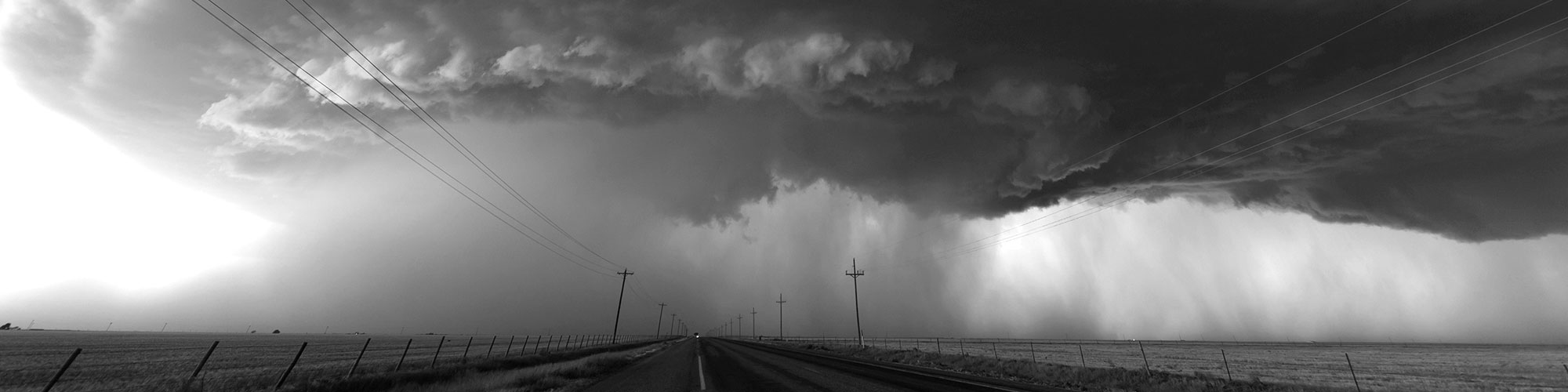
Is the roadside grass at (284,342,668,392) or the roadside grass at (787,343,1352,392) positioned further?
the roadside grass at (787,343,1352,392)

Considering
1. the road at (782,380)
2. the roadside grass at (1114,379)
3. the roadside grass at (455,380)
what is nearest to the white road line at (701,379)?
the road at (782,380)

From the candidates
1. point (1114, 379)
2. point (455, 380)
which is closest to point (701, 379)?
point (455, 380)

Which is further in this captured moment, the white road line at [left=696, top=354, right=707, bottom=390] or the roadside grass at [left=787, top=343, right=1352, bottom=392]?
the roadside grass at [left=787, top=343, right=1352, bottom=392]

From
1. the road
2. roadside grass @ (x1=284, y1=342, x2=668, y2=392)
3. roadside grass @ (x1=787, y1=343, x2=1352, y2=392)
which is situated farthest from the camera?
roadside grass @ (x1=787, y1=343, x2=1352, y2=392)

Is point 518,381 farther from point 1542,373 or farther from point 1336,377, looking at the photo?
point 1542,373

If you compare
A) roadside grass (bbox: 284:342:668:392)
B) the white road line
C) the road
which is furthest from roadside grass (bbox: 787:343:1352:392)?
roadside grass (bbox: 284:342:668:392)

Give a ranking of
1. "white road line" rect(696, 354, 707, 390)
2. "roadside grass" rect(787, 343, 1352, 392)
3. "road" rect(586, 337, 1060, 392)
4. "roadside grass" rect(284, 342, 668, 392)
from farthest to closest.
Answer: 1. "roadside grass" rect(787, 343, 1352, 392)
2. "road" rect(586, 337, 1060, 392)
3. "white road line" rect(696, 354, 707, 390)
4. "roadside grass" rect(284, 342, 668, 392)

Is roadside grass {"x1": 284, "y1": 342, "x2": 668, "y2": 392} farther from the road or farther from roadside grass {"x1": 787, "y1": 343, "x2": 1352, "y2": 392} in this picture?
roadside grass {"x1": 787, "y1": 343, "x2": 1352, "y2": 392}

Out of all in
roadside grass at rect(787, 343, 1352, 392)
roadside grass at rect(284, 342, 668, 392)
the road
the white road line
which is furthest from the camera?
roadside grass at rect(787, 343, 1352, 392)

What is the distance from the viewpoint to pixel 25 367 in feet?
87.2

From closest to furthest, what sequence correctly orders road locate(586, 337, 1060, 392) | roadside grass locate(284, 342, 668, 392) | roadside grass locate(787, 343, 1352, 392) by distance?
1. roadside grass locate(284, 342, 668, 392)
2. road locate(586, 337, 1060, 392)
3. roadside grass locate(787, 343, 1352, 392)

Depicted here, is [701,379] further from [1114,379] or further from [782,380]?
[1114,379]

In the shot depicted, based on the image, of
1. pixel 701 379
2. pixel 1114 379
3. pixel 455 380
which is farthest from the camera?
pixel 1114 379

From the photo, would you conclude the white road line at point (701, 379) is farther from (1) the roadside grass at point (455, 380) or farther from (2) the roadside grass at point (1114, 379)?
(2) the roadside grass at point (1114, 379)
